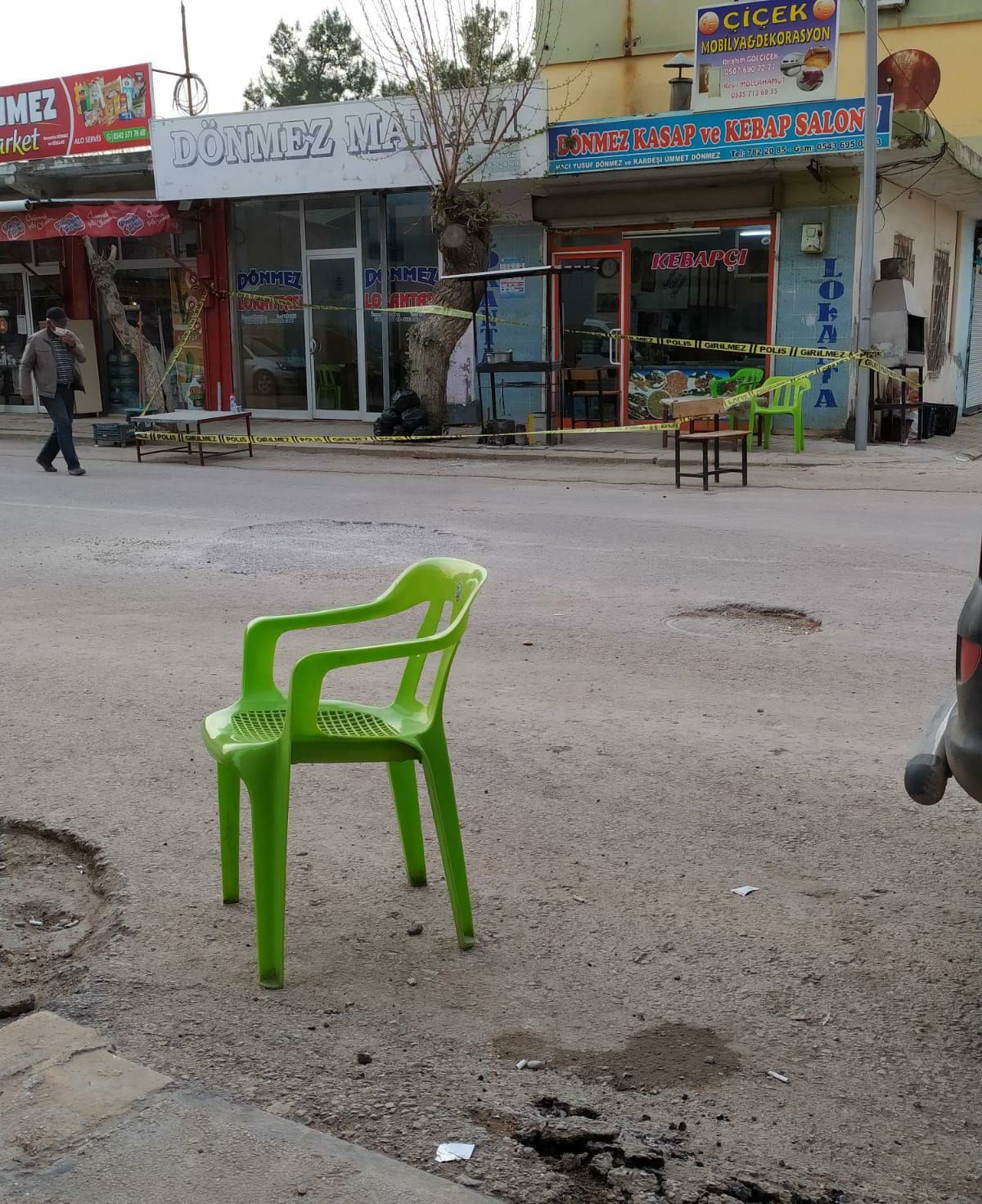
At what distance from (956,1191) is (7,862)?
297cm

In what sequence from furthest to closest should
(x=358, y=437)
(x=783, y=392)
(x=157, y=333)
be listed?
(x=157, y=333) < (x=358, y=437) < (x=783, y=392)

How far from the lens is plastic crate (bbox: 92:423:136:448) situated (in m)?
19.1

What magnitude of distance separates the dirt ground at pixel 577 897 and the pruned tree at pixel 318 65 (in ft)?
172

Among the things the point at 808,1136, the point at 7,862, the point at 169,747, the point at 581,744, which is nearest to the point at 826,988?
the point at 808,1136

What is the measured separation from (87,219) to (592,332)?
8.58 metres

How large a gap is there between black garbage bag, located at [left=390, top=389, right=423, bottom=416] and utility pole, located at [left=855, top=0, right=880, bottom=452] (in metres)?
6.17

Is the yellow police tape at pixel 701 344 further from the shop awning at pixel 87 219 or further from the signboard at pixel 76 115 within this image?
the signboard at pixel 76 115

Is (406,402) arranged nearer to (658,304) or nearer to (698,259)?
(658,304)

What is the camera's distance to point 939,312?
2197 cm

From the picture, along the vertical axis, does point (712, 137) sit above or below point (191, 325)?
above

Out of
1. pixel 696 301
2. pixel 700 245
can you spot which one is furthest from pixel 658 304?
pixel 700 245

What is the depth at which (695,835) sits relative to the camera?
422 centimetres

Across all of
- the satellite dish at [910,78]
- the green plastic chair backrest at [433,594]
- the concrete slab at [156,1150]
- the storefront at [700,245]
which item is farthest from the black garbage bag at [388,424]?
the concrete slab at [156,1150]

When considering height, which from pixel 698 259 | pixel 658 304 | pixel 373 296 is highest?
pixel 698 259
